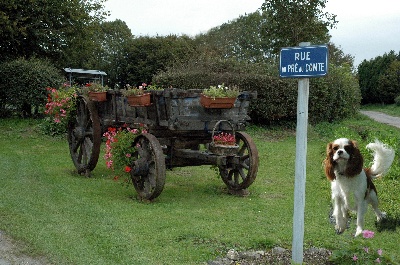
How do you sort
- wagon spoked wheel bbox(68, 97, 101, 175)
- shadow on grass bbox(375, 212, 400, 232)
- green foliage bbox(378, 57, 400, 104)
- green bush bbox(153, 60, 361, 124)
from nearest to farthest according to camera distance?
shadow on grass bbox(375, 212, 400, 232), wagon spoked wheel bbox(68, 97, 101, 175), green bush bbox(153, 60, 361, 124), green foliage bbox(378, 57, 400, 104)

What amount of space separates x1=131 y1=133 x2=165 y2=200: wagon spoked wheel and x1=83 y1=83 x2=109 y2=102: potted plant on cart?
64.5 inches

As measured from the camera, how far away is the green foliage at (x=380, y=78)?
49.3 m

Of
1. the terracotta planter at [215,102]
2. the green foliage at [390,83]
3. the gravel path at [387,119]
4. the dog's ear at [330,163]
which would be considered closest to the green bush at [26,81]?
the terracotta planter at [215,102]

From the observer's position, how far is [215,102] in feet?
26.3

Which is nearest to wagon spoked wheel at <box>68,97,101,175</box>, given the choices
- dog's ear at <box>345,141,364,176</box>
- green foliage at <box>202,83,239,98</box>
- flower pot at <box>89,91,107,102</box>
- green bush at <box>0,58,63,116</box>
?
flower pot at <box>89,91,107,102</box>

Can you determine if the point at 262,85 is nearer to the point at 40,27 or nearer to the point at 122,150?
the point at 40,27

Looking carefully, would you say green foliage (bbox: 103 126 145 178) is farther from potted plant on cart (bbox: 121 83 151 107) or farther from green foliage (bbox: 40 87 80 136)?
green foliage (bbox: 40 87 80 136)

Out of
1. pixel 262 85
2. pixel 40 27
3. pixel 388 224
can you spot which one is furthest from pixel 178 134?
pixel 40 27

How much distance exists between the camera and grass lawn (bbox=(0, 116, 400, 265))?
5629 mm

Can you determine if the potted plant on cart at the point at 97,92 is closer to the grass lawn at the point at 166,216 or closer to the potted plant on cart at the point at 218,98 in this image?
the grass lawn at the point at 166,216

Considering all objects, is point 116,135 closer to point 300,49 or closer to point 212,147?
point 212,147

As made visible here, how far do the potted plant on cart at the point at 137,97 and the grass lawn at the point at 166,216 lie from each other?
1503 millimetres

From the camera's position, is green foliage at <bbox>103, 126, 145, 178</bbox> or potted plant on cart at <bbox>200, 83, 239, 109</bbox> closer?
potted plant on cart at <bbox>200, 83, 239, 109</bbox>

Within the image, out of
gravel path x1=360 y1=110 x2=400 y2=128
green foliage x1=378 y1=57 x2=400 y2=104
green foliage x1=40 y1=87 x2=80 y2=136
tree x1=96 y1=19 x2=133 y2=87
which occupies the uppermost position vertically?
tree x1=96 y1=19 x2=133 y2=87
